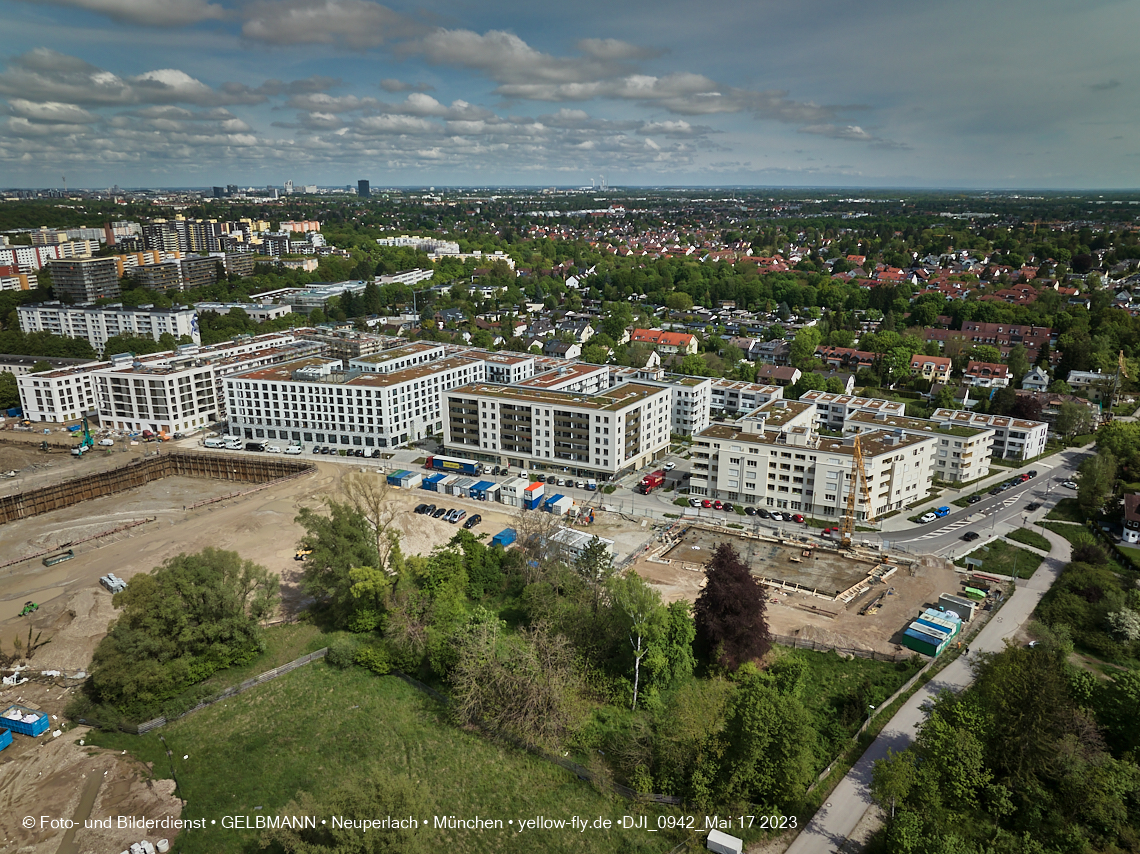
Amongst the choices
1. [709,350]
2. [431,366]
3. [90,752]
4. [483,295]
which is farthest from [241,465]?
[483,295]

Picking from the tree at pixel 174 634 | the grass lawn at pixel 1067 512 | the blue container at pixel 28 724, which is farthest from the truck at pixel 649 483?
the blue container at pixel 28 724

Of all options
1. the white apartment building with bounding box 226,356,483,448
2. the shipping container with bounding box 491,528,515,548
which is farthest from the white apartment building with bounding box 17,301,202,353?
the shipping container with bounding box 491,528,515,548

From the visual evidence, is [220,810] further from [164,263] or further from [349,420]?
[164,263]

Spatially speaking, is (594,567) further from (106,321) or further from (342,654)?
(106,321)

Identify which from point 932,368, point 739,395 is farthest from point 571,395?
point 932,368

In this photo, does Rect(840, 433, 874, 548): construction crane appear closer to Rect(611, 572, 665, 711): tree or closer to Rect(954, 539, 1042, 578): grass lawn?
Rect(954, 539, 1042, 578): grass lawn
